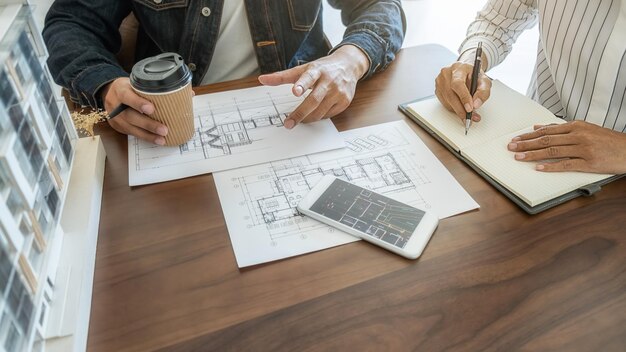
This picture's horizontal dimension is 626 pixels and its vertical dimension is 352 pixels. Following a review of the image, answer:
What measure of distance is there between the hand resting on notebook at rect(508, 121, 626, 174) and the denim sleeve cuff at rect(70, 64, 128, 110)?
27.4 inches

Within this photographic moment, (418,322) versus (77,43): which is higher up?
(77,43)

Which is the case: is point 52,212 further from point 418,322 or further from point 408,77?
point 408,77

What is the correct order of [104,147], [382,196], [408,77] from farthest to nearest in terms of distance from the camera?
1. [408,77]
2. [104,147]
3. [382,196]

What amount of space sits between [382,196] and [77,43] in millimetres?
644

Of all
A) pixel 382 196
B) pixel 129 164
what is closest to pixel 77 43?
pixel 129 164

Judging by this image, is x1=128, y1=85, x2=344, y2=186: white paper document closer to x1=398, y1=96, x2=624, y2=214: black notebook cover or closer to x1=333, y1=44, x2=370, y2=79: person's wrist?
x1=333, y1=44, x2=370, y2=79: person's wrist

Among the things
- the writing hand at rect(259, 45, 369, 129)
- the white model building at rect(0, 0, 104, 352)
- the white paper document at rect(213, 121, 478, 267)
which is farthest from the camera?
the writing hand at rect(259, 45, 369, 129)

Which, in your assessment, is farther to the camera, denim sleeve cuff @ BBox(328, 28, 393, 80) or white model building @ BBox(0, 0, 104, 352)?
denim sleeve cuff @ BBox(328, 28, 393, 80)

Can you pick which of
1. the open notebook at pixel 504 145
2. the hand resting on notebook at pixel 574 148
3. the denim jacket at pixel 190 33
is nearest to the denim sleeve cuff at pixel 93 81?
the denim jacket at pixel 190 33

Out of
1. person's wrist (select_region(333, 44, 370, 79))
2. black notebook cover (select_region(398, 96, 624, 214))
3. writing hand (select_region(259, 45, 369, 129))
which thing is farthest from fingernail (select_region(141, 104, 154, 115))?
black notebook cover (select_region(398, 96, 624, 214))

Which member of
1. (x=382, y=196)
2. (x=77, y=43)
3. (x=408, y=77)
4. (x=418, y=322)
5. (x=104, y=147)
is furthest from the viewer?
(x=408, y=77)

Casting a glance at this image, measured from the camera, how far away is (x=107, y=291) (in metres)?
0.57

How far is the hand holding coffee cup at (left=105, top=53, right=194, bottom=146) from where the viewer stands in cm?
71

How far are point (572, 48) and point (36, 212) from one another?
1.00 meters
